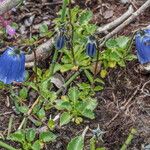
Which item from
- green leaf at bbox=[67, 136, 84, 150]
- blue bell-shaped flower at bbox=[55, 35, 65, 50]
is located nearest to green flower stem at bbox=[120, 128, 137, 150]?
green leaf at bbox=[67, 136, 84, 150]

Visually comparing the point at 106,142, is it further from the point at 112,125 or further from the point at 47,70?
the point at 47,70

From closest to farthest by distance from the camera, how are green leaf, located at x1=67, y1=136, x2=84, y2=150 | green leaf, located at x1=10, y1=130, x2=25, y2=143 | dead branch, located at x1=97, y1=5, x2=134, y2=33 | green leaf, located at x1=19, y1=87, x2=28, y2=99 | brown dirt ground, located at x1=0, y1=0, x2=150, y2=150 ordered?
1. green leaf, located at x1=67, y1=136, x2=84, y2=150
2. green leaf, located at x1=10, y1=130, x2=25, y2=143
3. brown dirt ground, located at x1=0, y1=0, x2=150, y2=150
4. green leaf, located at x1=19, y1=87, x2=28, y2=99
5. dead branch, located at x1=97, y1=5, x2=134, y2=33

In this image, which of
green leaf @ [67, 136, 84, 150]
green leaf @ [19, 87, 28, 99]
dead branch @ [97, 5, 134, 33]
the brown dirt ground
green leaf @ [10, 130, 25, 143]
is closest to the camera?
green leaf @ [67, 136, 84, 150]

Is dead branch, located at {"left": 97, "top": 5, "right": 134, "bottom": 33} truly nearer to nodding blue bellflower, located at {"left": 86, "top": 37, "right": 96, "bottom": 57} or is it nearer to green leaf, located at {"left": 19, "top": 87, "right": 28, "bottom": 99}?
nodding blue bellflower, located at {"left": 86, "top": 37, "right": 96, "bottom": 57}

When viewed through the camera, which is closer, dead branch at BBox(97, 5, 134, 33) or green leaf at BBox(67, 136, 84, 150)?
green leaf at BBox(67, 136, 84, 150)

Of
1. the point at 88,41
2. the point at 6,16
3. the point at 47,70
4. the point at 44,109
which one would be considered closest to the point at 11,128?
the point at 44,109

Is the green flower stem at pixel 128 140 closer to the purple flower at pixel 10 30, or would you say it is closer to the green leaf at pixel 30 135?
the green leaf at pixel 30 135
